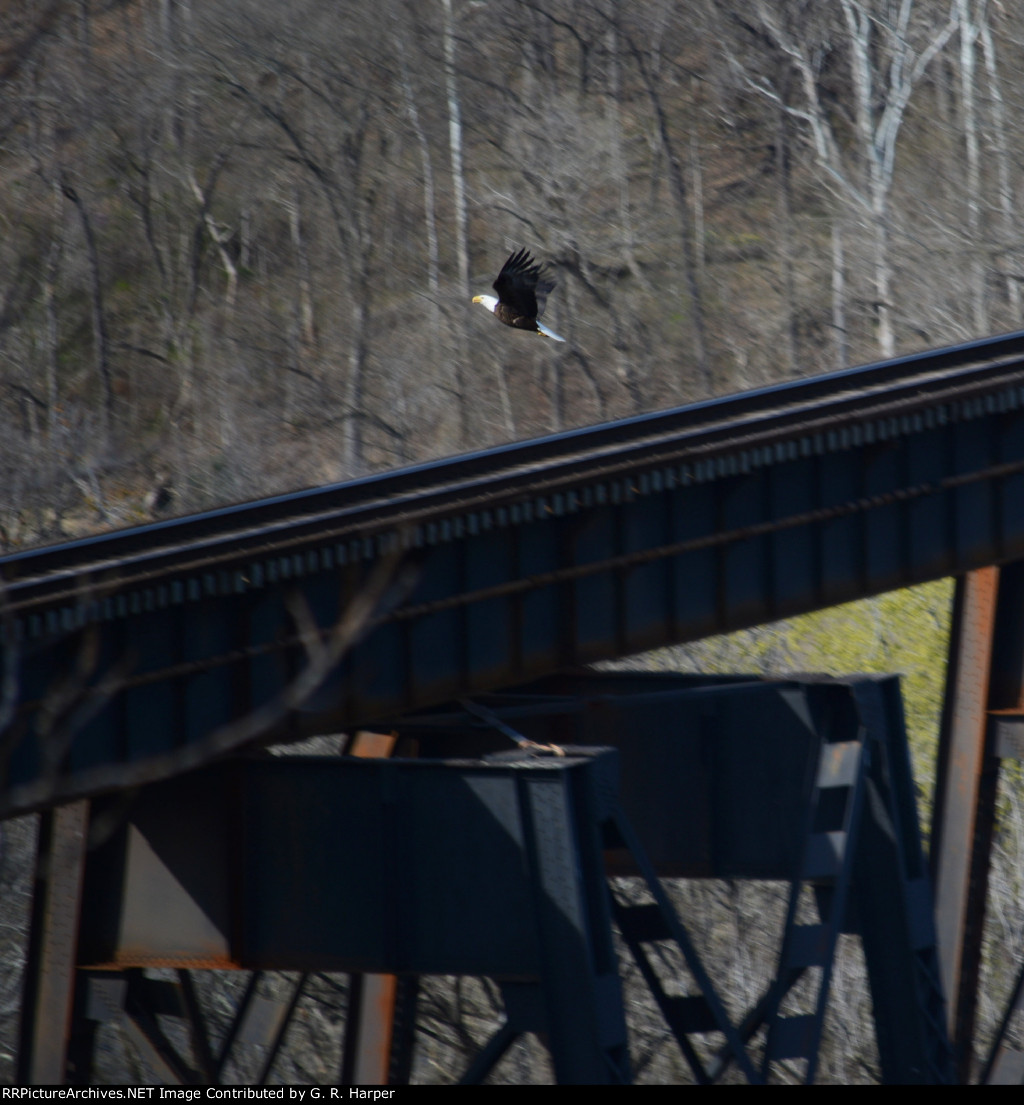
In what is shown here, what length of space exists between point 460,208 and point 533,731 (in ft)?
91.5

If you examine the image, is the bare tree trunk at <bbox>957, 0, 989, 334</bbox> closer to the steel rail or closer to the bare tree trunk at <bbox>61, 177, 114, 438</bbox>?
the bare tree trunk at <bbox>61, 177, 114, 438</bbox>

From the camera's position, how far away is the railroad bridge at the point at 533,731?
9469 millimetres

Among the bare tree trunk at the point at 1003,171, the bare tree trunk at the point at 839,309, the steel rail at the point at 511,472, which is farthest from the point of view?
the bare tree trunk at the point at 839,309

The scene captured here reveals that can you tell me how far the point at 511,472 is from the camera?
11.5 meters

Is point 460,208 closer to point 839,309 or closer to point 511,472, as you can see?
point 839,309

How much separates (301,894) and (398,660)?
1925 mm

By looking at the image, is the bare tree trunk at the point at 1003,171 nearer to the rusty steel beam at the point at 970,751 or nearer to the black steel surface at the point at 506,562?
the black steel surface at the point at 506,562

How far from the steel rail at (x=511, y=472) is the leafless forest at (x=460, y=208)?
69.6 ft

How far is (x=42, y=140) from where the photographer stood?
126ft

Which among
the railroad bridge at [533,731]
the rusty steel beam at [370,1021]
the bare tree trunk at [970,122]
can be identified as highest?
the bare tree trunk at [970,122]

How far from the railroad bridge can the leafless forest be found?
21.7 meters

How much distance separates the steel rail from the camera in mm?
9781

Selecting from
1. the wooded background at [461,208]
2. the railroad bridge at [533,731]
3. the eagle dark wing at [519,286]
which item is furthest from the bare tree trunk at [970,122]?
the eagle dark wing at [519,286]

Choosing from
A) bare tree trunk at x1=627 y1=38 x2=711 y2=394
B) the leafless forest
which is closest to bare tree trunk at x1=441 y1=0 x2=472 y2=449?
the leafless forest
